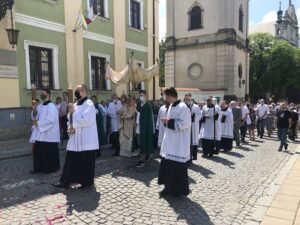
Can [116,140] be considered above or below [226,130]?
below

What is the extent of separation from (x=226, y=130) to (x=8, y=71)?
834 centimetres

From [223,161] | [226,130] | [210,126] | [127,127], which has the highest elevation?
[127,127]

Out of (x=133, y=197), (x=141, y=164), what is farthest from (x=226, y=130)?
(x=133, y=197)

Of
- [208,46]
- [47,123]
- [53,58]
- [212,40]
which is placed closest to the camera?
[47,123]

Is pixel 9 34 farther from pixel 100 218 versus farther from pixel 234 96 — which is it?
pixel 234 96

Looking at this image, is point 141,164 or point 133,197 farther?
point 141,164

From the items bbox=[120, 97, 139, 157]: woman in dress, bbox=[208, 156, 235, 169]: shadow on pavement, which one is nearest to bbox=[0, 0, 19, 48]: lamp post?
bbox=[120, 97, 139, 157]: woman in dress

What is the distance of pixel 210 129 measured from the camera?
30.6 feet

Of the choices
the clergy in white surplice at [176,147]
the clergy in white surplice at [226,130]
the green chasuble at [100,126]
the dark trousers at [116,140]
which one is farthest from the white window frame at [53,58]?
Answer: the clergy in white surplice at [176,147]

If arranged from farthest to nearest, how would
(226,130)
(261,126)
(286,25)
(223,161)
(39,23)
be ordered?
(286,25) → (261,126) → (39,23) → (226,130) → (223,161)

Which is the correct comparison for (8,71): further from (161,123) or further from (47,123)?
(161,123)

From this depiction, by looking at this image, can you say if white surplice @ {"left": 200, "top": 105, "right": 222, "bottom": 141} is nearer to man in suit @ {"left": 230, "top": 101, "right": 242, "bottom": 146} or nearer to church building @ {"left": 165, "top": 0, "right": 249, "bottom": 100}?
man in suit @ {"left": 230, "top": 101, "right": 242, "bottom": 146}

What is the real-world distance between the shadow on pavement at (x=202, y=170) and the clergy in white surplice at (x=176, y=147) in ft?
5.65

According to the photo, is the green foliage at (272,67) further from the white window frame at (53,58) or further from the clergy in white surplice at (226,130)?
the white window frame at (53,58)
